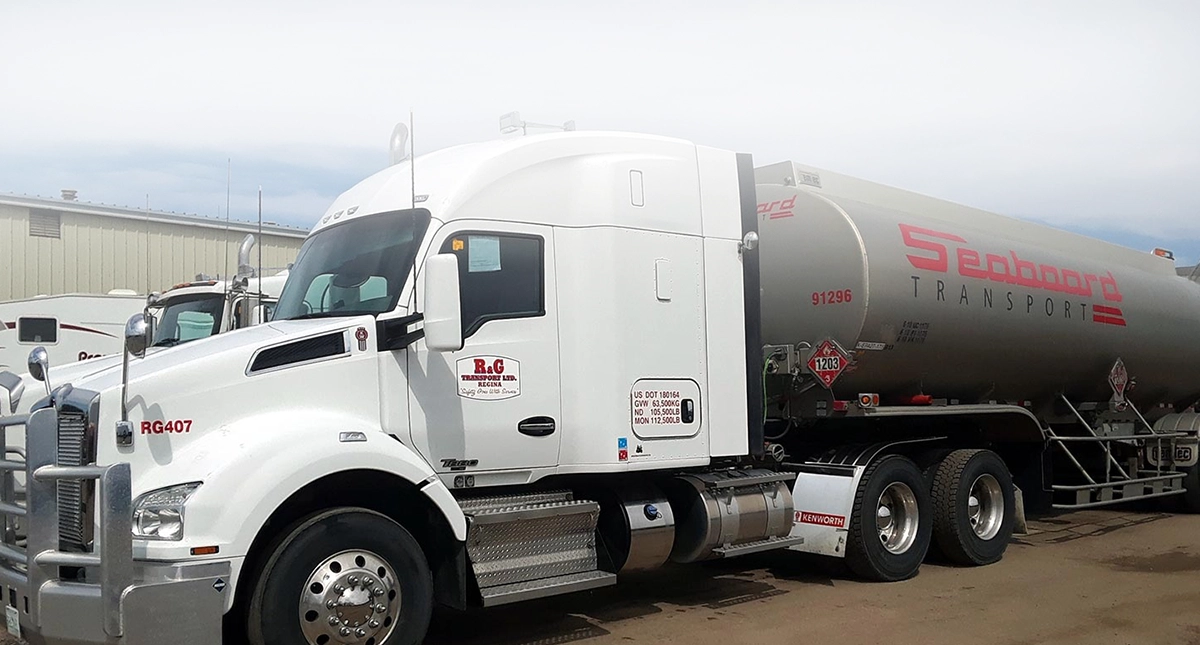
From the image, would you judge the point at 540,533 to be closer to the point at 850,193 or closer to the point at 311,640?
the point at 311,640

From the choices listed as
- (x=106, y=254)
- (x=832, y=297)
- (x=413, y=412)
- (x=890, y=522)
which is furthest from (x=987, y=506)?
(x=106, y=254)

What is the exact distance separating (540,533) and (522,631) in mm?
992

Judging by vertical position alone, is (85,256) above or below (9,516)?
above

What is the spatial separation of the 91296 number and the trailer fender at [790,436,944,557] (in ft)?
4.40

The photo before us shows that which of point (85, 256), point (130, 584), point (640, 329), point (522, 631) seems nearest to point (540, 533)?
point (522, 631)

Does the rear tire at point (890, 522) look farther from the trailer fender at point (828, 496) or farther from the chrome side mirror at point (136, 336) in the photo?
the chrome side mirror at point (136, 336)

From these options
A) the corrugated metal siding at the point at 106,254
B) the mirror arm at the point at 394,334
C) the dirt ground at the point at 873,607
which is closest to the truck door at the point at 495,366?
the mirror arm at the point at 394,334

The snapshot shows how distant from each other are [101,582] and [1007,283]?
813 centimetres

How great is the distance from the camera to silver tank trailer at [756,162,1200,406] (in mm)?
8594

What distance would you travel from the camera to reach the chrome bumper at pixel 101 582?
15.6 feet

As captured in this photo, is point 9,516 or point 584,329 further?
point 584,329

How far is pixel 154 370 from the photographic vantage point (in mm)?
5434

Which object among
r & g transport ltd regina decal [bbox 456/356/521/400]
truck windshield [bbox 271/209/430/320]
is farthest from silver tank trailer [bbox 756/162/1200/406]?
truck windshield [bbox 271/209/430/320]

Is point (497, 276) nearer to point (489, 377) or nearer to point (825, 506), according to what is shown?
point (489, 377)
